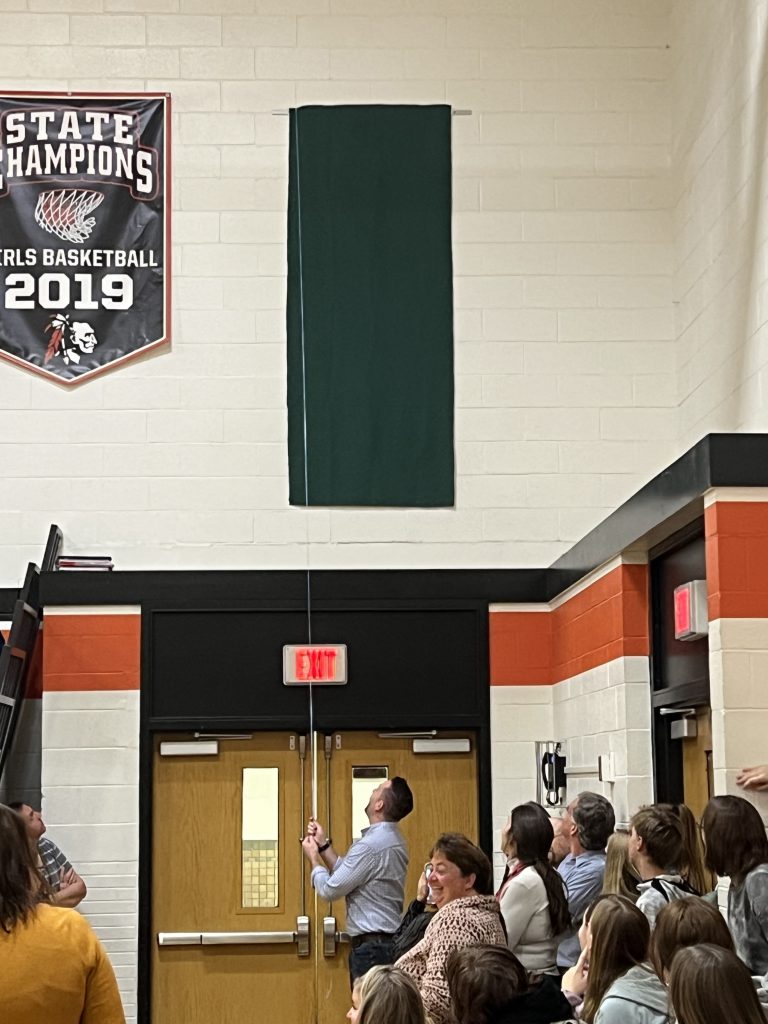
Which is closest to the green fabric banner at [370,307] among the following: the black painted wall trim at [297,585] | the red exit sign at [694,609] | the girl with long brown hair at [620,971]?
the black painted wall trim at [297,585]

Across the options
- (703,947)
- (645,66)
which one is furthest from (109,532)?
(703,947)

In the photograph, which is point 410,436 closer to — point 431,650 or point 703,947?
point 431,650

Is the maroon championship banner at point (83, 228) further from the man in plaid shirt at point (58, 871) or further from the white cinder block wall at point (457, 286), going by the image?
the man in plaid shirt at point (58, 871)

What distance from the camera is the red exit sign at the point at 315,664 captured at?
28.6 feet

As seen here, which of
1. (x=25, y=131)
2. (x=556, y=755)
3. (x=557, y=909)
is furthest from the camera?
(x=25, y=131)

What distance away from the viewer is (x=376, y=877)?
22.8 ft

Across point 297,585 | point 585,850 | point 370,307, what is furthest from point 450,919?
point 370,307

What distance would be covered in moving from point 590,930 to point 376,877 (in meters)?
3.19

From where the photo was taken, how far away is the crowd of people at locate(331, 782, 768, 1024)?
3.35 meters

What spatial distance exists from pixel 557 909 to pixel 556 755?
2.79 m

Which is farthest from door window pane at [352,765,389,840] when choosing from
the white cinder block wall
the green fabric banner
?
the green fabric banner

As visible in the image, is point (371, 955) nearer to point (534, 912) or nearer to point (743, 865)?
point (534, 912)

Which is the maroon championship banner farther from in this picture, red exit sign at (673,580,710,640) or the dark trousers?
red exit sign at (673,580,710,640)

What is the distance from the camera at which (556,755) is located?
823 cm
